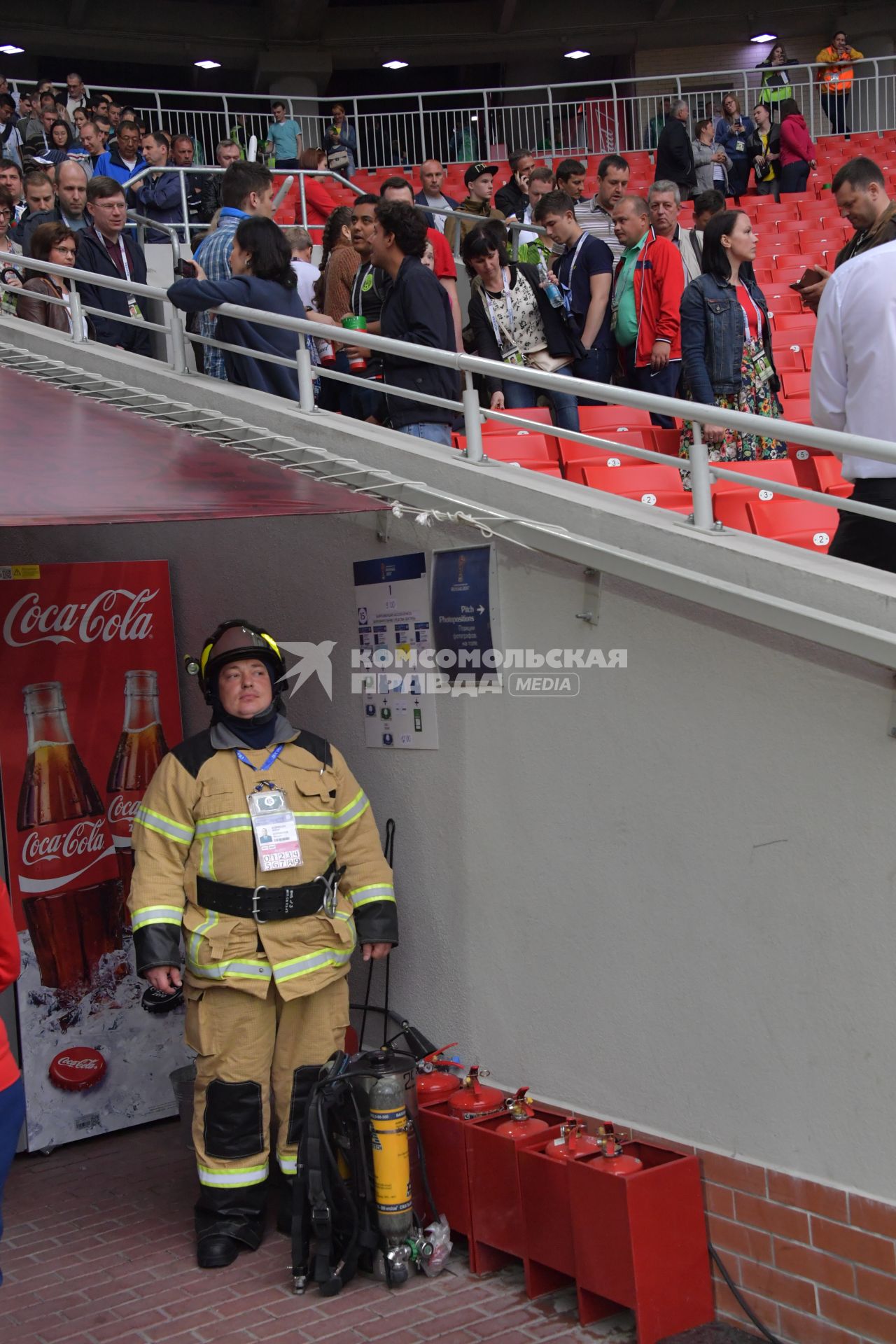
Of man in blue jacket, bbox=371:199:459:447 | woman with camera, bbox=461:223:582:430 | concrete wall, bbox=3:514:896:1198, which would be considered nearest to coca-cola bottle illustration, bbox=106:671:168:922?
concrete wall, bbox=3:514:896:1198

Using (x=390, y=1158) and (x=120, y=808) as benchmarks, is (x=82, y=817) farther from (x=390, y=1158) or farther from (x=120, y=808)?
(x=390, y=1158)

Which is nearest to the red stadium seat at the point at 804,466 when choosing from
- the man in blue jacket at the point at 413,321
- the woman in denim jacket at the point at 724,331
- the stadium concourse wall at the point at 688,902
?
the woman in denim jacket at the point at 724,331

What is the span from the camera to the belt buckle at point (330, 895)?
4844mm

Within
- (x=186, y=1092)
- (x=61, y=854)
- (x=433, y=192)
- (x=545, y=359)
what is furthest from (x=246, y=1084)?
(x=433, y=192)

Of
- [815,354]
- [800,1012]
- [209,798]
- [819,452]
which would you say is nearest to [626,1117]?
[800,1012]

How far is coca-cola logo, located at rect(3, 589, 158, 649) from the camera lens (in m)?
5.82

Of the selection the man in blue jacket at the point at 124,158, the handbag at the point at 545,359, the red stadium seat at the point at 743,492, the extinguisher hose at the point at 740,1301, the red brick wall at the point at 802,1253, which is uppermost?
the man in blue jacket at the point at 124,158

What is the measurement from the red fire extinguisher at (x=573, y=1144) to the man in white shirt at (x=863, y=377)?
1949 mm

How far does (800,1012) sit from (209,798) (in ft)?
7.02

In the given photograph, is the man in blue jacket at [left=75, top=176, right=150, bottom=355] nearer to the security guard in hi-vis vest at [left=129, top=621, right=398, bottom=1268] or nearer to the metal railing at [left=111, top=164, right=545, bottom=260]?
the metal railing at [left=111, top=164, right=545, bottom=260]

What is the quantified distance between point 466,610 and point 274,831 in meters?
1.03

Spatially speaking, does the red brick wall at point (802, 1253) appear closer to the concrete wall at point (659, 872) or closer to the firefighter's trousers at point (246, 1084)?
the concrete wall at point (659, 872)

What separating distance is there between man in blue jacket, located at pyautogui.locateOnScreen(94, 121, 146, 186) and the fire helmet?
29.5 feet

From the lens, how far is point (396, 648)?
5133 mm
